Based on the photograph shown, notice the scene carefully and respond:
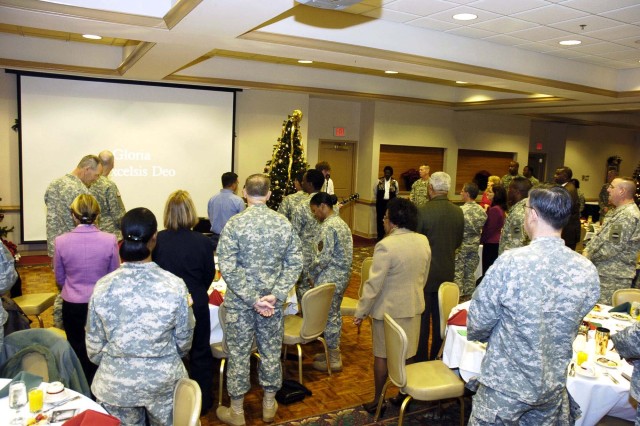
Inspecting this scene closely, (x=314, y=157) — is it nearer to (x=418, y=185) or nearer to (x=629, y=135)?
(x=418, y=185)

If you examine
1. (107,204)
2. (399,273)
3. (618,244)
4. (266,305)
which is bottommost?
(266,305)

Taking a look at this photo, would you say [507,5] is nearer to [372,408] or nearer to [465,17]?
[465,17]

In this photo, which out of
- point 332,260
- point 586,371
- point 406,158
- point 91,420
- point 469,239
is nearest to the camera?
point 91,420

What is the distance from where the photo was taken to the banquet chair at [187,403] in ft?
6.77

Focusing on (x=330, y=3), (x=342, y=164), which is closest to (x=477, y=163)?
(x=342, y=164)

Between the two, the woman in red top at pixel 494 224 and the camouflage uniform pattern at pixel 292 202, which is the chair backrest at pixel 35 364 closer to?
the camouflage uniform pattern at pixel 292 202

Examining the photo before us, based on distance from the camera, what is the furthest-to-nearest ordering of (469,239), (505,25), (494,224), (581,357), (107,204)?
1. (494,224)
2. (469,239)
3. (107,204)
4. (505,25)
5. (581,357)

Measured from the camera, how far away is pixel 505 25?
524 cm

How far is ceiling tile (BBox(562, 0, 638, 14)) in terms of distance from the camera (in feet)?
13.9

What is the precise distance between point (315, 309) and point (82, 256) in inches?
70.9

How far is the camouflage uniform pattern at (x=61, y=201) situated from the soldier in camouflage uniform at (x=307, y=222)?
2.28m

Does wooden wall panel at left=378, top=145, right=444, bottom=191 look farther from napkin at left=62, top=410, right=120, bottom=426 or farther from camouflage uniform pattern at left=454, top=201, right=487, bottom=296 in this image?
napkin at left=62, top=410, right=120, bottom=426

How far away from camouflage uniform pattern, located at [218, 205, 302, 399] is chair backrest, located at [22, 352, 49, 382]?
3.90 ft

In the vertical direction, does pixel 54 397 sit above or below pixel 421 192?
below
